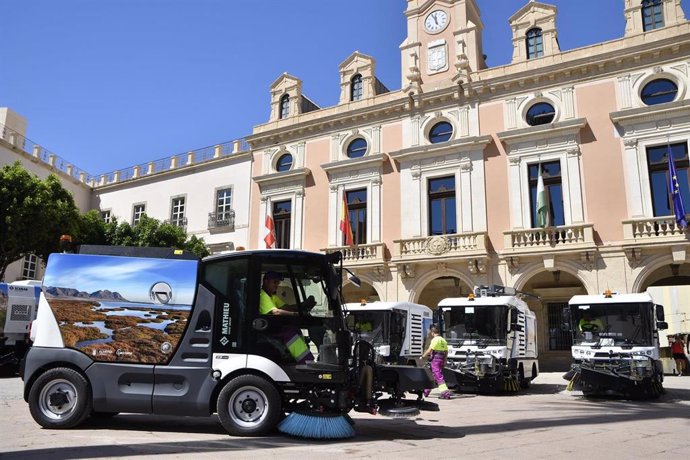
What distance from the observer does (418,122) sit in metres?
23.0

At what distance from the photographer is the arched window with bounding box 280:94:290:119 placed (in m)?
27.4

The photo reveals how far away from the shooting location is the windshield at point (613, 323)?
1295 cm

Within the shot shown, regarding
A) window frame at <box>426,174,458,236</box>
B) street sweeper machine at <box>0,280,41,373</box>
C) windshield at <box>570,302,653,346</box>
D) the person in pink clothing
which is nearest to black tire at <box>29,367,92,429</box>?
the person in pink clothing

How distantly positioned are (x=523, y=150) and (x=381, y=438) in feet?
53.5

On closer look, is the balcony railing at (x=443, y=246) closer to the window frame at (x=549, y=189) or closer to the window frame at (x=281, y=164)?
the window frame at (x=549, y=189)

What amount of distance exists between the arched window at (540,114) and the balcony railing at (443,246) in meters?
4.88

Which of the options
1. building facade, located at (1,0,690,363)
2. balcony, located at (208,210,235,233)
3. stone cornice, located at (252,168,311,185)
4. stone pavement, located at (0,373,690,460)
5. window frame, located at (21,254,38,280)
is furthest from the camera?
window frame, located at (21,254,38,280)

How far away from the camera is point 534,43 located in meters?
21.9

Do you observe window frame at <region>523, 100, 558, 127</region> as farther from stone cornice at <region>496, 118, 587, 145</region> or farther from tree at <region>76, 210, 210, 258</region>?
tree at <region>76, 210, 210, 258</region>

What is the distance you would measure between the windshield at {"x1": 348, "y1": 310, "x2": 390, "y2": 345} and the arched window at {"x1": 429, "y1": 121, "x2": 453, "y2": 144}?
9.54 metres

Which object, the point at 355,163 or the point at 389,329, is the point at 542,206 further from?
the point at 355,163

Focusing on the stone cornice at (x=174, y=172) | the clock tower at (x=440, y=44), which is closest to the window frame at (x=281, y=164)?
the stone cornice at (x=174, y=172)

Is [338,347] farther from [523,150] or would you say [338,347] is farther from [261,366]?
[523,150]

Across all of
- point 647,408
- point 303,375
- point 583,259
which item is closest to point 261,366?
point 303,375
